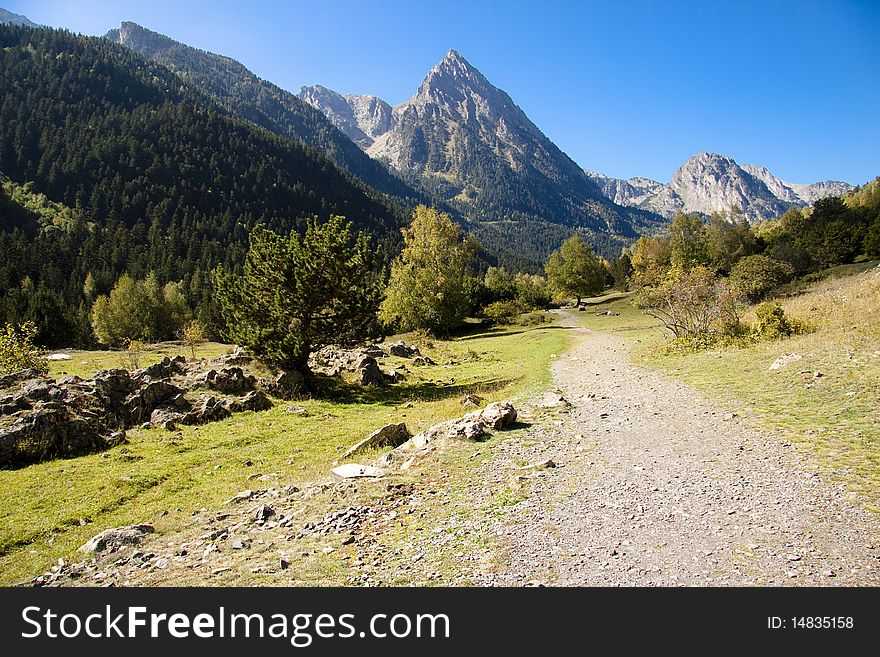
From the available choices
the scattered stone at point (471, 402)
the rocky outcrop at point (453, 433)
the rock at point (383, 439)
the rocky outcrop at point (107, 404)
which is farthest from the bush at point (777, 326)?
the rocky outcrop at point (107, 404)

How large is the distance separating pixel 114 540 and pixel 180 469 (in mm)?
5369

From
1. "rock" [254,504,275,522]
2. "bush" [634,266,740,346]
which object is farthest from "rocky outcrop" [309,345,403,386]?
"bush" [634,266,740,346]

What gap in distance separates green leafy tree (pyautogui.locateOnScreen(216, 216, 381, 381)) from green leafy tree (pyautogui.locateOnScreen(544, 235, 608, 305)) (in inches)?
3050

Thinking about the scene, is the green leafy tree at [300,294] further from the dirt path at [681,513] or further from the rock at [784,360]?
the rock at [784,360]

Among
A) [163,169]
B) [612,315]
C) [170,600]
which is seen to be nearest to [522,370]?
[170,600]

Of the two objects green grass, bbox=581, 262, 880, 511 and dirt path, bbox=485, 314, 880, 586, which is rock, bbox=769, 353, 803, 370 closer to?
green grass, bbox=581, 262, 880, 511

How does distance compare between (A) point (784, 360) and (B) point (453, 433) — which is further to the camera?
(A) point (784, 360)

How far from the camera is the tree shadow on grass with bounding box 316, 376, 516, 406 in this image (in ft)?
75.8

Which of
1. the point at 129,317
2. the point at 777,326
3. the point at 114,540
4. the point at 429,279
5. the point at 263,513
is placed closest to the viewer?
the point at 114,540

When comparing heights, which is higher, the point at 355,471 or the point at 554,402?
the point at 554,402

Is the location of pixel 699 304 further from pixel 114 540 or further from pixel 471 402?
pixel 114 540

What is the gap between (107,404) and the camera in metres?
17.8

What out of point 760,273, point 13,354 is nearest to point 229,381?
point 13,354

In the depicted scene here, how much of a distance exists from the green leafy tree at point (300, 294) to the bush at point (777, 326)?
21.5m
